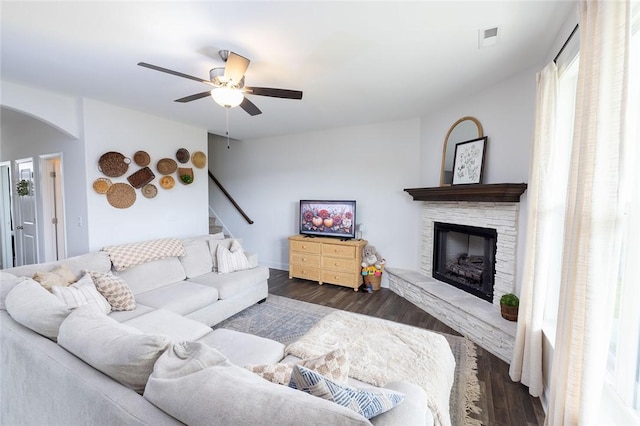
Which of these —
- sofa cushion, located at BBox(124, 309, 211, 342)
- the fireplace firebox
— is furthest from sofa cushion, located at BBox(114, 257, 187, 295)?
the fireplace firebox

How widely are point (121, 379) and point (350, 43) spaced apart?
88.8 inches

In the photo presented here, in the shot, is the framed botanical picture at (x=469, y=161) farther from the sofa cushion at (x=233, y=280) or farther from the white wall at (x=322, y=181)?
the sofa cushion at (x=233, y=280)

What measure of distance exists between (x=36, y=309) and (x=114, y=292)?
85 centimetres

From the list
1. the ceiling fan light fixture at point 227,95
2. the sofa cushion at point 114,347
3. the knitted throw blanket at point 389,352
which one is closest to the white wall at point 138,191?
the ceiling fan light fixture at point 227,95

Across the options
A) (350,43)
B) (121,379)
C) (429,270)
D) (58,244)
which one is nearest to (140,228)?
(58,244)

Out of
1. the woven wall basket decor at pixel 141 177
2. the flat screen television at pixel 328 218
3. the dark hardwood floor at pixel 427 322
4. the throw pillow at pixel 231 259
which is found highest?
the woven wall basket decor at pixel 141 177

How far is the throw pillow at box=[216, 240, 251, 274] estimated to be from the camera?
3254 millimetres

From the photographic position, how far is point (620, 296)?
1.19 metres

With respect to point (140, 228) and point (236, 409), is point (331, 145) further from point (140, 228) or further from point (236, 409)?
point (236, 409)

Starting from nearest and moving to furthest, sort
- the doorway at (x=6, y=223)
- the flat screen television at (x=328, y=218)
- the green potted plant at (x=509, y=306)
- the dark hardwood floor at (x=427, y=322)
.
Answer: the dark hardwood floor at (x=427, y=322) → the green potted plant at (x=509, y=306) → the flat screen television at (x=328, y=218) → the doorway at (x=6, y=223)

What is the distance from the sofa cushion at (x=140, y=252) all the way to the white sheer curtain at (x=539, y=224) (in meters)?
3.39

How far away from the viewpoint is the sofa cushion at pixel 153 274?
261cm

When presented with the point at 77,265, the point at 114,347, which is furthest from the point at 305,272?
the point at 114,347

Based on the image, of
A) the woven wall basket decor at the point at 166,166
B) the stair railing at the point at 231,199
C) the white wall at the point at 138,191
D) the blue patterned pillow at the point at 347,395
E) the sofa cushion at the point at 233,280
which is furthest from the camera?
the stair railing at the point at 231,199
